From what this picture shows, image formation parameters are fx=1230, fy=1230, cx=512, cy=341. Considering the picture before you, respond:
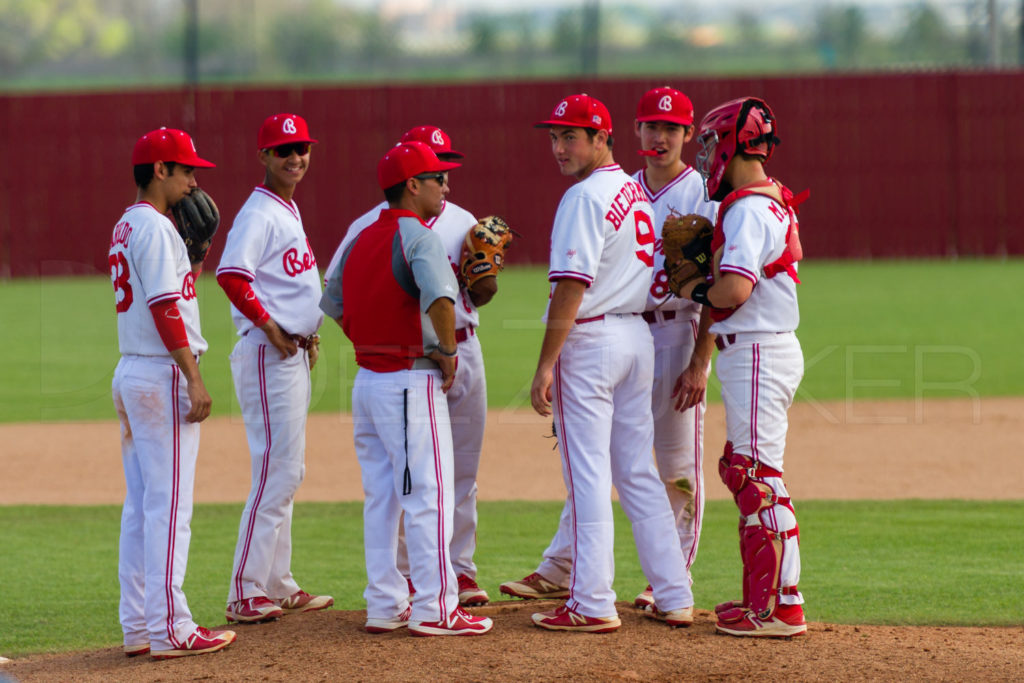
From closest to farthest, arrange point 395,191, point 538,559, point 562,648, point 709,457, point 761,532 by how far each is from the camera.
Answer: point 562,648 → point 761,532 → point 395,191 → point 538,559 → point 709,457

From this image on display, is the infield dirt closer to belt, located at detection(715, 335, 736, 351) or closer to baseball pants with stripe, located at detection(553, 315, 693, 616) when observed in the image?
baseball pants with stripe, located at detection(553, 315, 693, 616)

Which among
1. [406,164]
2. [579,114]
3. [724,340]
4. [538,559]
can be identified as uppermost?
[579,114]

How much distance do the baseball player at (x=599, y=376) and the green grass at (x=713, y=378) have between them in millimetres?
7218

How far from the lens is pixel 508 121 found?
84.2ft

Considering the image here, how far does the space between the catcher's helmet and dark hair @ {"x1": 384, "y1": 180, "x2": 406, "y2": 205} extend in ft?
4.15

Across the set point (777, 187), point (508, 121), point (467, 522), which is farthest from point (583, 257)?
point (508, 121)

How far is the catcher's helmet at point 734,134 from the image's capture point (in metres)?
5.11

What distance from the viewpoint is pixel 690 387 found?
555cm

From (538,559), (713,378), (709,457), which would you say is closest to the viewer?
(538,559)

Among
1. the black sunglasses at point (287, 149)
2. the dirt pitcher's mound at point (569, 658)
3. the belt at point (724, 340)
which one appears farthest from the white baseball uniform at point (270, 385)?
the belt at point (724, 340)

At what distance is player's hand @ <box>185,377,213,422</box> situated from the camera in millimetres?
4883

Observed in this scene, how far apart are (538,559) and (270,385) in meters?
2.12

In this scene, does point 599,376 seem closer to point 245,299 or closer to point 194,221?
point 245,299

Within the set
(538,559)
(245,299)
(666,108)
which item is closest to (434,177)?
(245,299)
